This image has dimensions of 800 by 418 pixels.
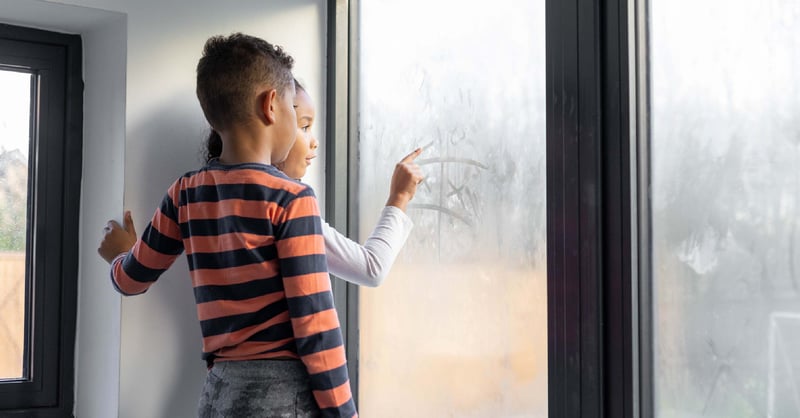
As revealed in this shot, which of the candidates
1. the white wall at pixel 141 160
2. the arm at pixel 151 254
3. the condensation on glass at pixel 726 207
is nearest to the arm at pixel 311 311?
the arm at pixel 151 254

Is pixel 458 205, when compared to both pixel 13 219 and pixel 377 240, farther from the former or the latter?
pixel 13 219

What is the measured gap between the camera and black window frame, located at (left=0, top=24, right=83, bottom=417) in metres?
1.65

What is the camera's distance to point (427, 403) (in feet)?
4.86

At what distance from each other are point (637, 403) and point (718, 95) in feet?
1.34

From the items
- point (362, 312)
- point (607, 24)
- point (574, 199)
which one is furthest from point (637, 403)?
point (362, 312)

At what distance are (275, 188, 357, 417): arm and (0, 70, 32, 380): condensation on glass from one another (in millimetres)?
838

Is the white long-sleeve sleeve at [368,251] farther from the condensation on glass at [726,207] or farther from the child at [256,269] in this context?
the condensation on glass at [726,207]

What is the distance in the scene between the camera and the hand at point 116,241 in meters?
1.45

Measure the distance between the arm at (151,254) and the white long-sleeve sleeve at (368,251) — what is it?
0.24 meters

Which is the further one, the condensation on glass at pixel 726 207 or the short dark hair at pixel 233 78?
the short dark hair at pixel 233 78

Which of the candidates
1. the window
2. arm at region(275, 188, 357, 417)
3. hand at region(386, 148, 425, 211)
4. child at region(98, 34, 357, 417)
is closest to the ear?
child at region(98, 34, 357, 417)

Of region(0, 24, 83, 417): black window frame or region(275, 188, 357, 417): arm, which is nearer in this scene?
region(275, 188, 357, 417): arm

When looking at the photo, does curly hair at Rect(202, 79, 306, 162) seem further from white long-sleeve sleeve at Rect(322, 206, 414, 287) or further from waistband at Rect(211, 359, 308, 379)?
waistband at Rect(211, 359, 308, 379)

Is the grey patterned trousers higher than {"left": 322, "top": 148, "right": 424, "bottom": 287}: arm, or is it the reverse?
{"left": 322, "top": 148, "right": 424, "bottom": 287}: arm
